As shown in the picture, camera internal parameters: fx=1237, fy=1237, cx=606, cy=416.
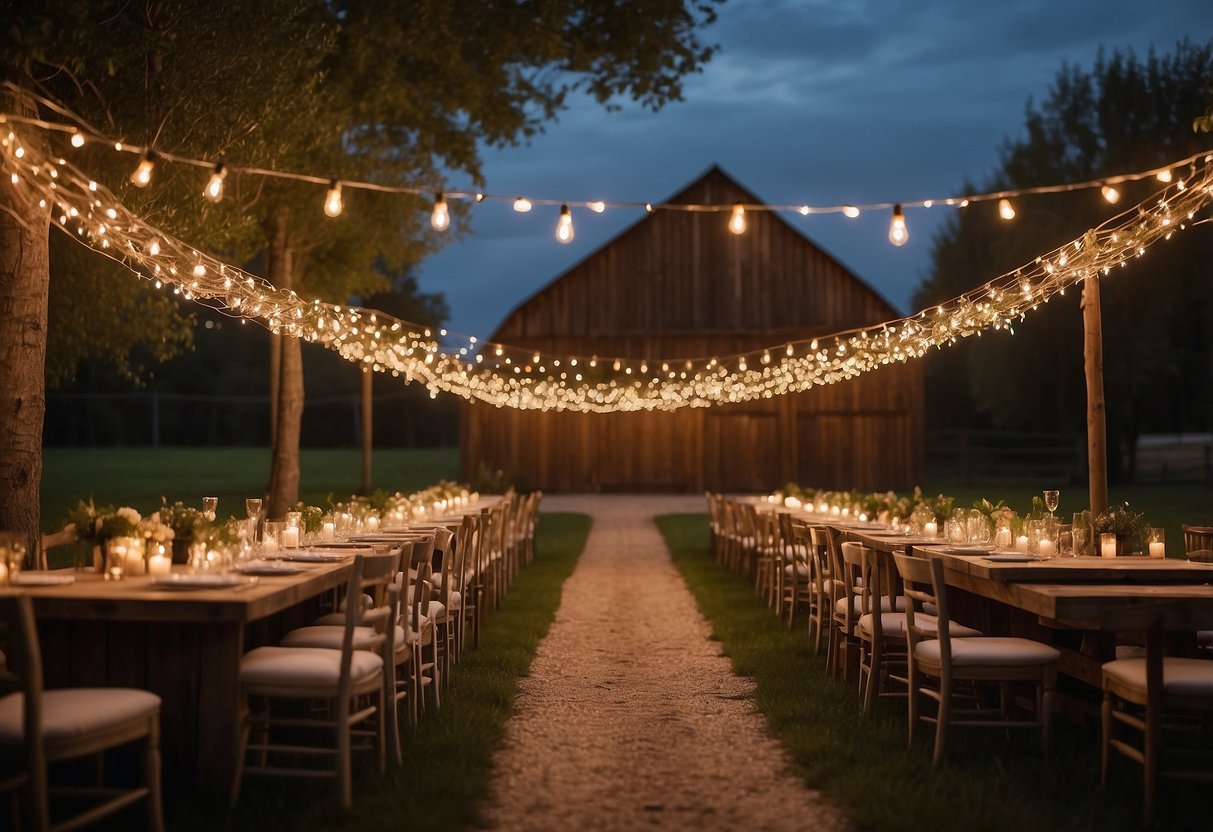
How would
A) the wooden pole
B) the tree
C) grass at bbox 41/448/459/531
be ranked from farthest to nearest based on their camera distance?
the tree < grass at bbox 41/448/459/531 < the wooden pole

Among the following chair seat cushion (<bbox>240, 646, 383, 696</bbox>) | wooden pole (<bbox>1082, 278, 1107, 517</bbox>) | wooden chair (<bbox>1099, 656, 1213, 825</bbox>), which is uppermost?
wooden pole (<bbox>1082, 278, 1107, 517</bbox>)

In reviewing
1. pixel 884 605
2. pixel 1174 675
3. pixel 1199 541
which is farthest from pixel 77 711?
pixel 1199 541

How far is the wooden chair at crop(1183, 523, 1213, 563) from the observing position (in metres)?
7.79

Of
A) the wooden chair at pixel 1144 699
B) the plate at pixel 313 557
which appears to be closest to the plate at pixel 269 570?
the plate at pixel 313 557

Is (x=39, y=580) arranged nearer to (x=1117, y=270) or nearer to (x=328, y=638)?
(x=328, y=638)

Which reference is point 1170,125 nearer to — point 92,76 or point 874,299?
point 874,299

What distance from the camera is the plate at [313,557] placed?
6.77 metres

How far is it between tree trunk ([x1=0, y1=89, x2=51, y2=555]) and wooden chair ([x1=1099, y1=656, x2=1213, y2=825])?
716cm

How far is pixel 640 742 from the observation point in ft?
21.2

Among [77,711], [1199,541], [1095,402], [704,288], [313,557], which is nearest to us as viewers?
[77,711]

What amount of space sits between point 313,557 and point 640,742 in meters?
2.06

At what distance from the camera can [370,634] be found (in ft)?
20.0

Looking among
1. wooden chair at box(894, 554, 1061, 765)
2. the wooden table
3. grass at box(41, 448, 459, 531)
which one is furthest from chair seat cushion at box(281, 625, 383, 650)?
grass at box(41, 448, 459, 531)

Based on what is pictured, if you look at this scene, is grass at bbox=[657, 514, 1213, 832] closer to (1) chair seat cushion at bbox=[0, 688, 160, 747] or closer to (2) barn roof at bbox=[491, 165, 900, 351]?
(1) chair seat cushion at bbox=[0, 688, 160, 747]
